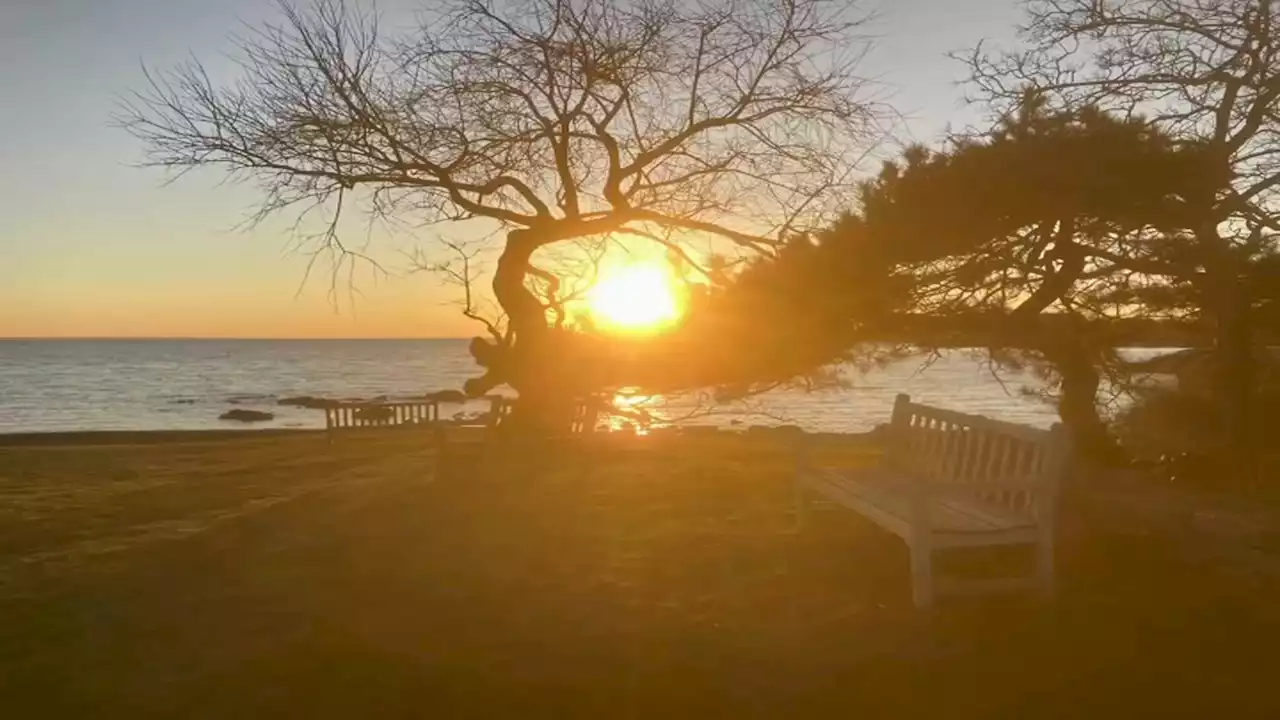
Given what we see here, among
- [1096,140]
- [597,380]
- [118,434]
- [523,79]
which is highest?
[523,79]

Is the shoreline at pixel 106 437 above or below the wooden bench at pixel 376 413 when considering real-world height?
below

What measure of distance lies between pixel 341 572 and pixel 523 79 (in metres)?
4.25

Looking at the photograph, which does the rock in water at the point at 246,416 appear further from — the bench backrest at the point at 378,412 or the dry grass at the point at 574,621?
the dry grass at the point at 574,621

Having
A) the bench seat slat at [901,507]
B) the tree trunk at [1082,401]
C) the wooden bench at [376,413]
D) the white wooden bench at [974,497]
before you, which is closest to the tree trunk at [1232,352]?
the tree trunk at [1082,401]

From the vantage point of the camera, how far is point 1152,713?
3777 mm

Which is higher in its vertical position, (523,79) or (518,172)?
(523,79)

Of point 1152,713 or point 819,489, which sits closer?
point 1152,713

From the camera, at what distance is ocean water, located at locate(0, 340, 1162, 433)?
18495 millimetres

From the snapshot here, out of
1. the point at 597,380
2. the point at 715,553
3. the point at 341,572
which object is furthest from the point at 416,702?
the point at 597,380

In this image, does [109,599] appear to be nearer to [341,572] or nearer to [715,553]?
[341,572]

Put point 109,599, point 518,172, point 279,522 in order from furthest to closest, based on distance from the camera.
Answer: point 518,172 → point 279,522 → point 109,599

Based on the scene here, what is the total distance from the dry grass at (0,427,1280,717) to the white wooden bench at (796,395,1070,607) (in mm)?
239

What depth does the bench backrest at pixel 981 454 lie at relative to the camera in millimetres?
4770

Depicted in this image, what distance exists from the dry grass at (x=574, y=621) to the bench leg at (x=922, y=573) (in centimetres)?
14
